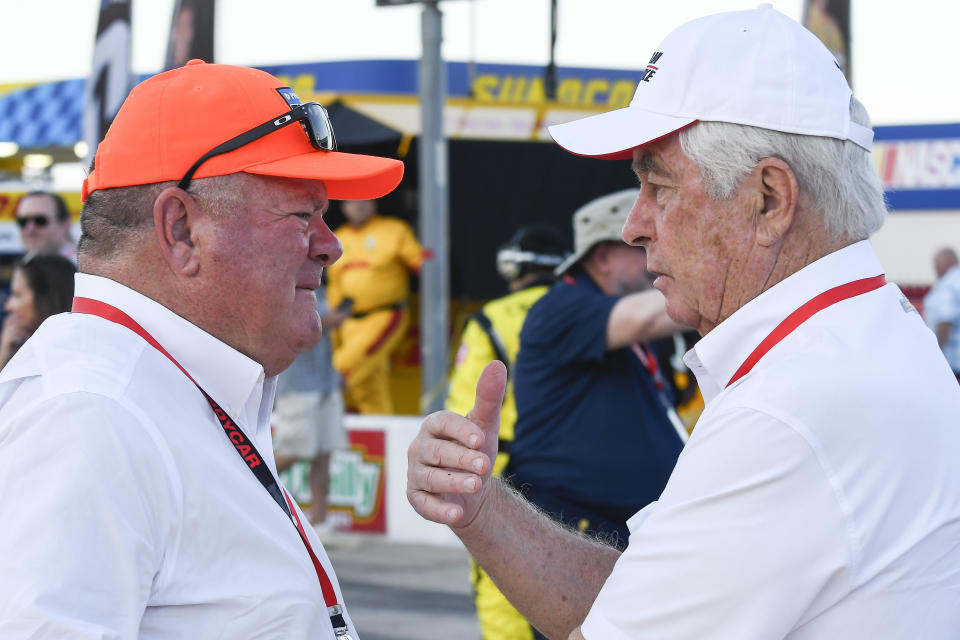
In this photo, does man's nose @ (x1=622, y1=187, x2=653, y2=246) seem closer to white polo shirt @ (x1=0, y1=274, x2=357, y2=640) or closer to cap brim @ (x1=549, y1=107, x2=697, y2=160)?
cap brim @ (x1=549, y1=107, x2=697, y2=160)

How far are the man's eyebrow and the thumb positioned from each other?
42cm

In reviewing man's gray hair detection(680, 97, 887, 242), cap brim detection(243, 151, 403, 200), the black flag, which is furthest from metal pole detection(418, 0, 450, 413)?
man's gray hair detection(680, 97, 887, 242)

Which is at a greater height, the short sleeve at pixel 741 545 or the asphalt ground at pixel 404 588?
the short sleeve at pixel 741 545

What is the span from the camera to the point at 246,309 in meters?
1.87

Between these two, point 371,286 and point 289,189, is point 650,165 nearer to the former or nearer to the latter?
point 289,189

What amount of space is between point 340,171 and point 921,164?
63.5ft

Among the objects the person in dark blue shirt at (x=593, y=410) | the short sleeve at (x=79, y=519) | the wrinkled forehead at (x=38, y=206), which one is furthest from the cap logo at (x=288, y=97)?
the wrinkled forehead at (x=38, y=206)

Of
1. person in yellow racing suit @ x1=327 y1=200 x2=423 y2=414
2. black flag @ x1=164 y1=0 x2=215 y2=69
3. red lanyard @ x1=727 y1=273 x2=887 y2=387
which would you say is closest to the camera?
red lanyard @ x1=727 y1=273 x2=887 y2=387

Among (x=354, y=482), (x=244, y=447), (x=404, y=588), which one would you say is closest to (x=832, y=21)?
(x=354, y=482)

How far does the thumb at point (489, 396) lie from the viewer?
6.56 ft

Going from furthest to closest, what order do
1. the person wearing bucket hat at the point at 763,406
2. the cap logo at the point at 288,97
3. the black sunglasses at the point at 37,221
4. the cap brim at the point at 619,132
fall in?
the black sunglasses at the point at 37,221, the cap logo at the point at 288,97, the cap brim at the point at 619,132, the person wearing bucket hat at the point at 763,406

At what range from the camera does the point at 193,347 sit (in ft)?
5.87

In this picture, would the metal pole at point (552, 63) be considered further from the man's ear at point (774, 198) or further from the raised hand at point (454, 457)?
the man's ear at point (774, 198)

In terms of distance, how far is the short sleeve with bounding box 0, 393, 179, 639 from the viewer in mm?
1353
